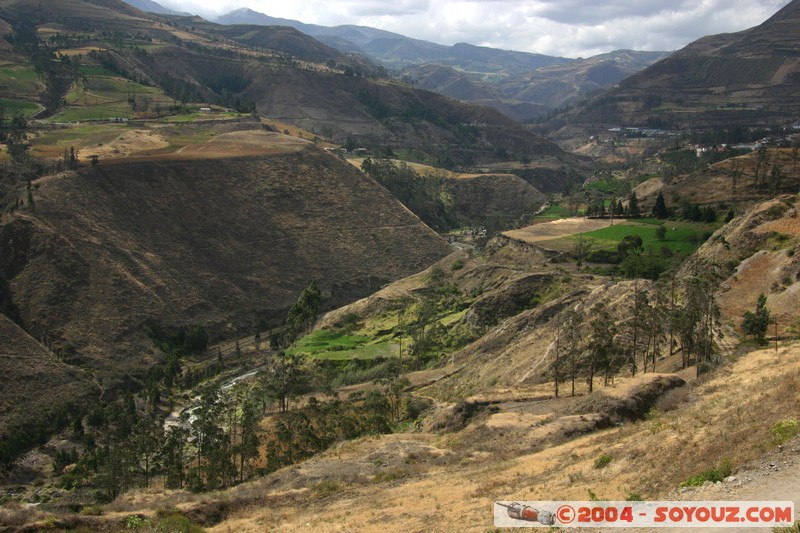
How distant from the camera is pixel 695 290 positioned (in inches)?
1590

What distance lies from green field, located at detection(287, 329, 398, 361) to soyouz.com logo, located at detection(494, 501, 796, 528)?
49413 millimetres

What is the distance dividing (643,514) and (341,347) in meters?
56.2

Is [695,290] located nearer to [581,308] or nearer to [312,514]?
[581,308]

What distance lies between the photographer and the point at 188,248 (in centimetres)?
9338

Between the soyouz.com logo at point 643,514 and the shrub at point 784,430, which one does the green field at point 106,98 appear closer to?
the soyouz.com logo at point 643,514

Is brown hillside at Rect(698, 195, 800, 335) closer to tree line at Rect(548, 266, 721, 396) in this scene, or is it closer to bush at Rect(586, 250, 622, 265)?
tree line at Rect(548, 266, 721, 396)

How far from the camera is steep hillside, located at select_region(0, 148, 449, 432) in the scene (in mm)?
76875

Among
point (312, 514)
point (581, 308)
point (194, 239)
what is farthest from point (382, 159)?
point (312, 514)

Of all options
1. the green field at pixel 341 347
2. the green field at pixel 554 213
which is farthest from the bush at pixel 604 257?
the green field at pixel 554 213

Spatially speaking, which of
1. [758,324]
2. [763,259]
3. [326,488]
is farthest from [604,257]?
[326,488]

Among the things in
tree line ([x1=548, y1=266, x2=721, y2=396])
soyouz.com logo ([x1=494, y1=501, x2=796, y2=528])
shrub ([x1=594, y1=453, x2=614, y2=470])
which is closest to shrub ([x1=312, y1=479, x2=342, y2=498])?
soyouz.com logo ([x1=494, y1=501, x2=796, y2=528])

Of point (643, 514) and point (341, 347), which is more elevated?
point (643, 514)

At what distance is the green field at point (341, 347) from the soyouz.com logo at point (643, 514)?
49.4m

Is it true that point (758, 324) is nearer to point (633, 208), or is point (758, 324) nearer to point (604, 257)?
point (604, 257)
